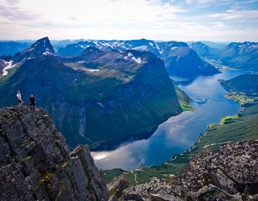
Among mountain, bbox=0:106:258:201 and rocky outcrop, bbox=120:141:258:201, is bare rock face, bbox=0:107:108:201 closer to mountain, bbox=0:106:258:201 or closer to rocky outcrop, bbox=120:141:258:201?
mountain, bbox=0:106:258:201

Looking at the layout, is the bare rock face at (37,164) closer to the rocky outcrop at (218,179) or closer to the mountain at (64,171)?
the mountain at (64,171)

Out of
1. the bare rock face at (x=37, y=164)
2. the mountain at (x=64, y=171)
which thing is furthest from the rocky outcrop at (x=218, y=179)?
the bare rock face at (x=37, y=164)

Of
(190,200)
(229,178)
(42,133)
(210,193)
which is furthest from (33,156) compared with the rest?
(229,178)

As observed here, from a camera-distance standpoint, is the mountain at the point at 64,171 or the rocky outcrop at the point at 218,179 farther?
the rocky outcrop at the point at 218,179

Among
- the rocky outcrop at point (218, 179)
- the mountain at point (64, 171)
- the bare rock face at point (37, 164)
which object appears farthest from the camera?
the rocky outcrop at point (218, 179)

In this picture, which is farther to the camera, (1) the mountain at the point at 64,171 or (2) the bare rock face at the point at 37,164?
(1) the mountain at the point at 64,171

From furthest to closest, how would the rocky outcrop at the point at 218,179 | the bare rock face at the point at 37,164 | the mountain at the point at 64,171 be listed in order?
1. the rocky outcrop at the point at 218,179
2. the mountain at the point at 64,171
3. the bare rock face at the point at 37,164
